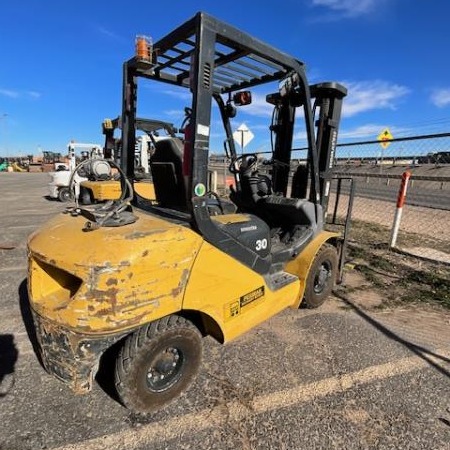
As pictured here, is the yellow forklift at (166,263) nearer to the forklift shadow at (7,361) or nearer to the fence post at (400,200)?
the forklift shadow at (7,361)

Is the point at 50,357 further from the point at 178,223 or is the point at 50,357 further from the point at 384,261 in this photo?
the point at 384,261

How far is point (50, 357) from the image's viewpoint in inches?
90.1

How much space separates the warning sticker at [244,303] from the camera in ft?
8.98

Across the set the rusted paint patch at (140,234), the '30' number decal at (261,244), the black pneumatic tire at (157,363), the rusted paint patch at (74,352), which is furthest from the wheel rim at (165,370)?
the '30' number decal at (261,244)

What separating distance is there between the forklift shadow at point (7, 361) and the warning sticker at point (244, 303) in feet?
5.89

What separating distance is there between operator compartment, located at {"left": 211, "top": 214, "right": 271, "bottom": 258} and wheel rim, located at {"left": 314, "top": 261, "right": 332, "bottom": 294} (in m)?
1.15

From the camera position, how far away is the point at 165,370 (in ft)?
8.27

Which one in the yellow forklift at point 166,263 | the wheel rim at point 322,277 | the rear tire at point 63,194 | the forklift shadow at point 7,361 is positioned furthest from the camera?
the rear tire at point 63,194

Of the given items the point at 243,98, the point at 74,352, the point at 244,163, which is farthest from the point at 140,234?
the point at 244,163

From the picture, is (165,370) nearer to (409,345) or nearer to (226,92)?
(409,345)

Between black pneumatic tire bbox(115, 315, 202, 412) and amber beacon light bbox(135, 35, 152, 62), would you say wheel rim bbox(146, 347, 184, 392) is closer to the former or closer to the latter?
black pneumatic tire bbox(115, 315, 202, 412)

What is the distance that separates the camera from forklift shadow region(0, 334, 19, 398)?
8.80 feet

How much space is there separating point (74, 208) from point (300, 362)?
2.43 m

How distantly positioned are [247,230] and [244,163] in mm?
1490
